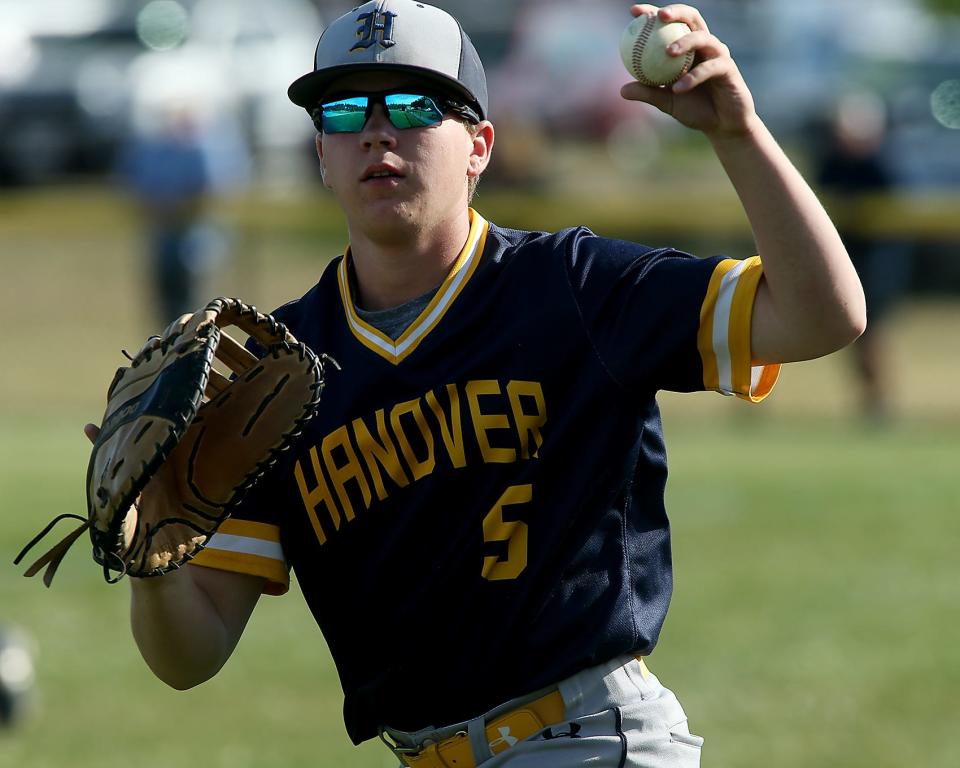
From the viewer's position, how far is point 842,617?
23.0 ft

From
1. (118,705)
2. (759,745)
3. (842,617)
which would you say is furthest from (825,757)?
(118,705)

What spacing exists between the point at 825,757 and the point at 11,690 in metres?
2.75

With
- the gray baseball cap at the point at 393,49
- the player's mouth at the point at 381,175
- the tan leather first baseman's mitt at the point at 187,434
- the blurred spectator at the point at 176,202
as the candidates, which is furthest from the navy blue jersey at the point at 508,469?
the blurred spectator at the point at 176,202

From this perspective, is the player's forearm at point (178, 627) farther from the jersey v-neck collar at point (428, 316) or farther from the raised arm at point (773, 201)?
the raised arm at point (773, 201)

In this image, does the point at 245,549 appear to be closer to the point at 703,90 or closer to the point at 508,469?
the point at 508,469

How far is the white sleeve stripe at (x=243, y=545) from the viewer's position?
10.2ft

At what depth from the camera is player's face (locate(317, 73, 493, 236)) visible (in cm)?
287

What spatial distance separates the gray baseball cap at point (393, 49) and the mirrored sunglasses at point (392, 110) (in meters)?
0.04

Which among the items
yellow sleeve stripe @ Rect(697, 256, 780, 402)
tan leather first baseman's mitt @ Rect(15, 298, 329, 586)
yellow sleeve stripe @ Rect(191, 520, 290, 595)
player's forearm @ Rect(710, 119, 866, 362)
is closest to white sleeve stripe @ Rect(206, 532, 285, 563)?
yellow sleeve stripe @ Rect(191, 520, 290, 595)

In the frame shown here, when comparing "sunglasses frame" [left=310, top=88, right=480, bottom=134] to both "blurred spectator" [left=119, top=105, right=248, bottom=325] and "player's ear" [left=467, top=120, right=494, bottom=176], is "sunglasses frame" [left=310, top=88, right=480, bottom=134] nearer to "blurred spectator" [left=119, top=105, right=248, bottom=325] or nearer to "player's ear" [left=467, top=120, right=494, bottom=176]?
"player's ear" [left=467, top=120, right=494, bottom=176]

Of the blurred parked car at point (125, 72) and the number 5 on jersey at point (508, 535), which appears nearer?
the number 5 on jersey at point (508, 535)

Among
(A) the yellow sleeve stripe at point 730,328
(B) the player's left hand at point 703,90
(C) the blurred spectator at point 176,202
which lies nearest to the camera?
(B) the player's left hand at point 703,90

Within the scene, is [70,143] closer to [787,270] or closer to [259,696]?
[259,696]

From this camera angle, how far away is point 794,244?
8.32 ft
